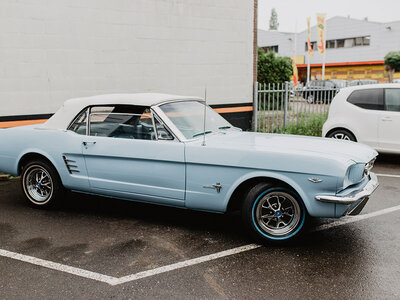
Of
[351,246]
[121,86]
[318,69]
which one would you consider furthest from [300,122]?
[318,69]

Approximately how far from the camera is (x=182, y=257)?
3.95m

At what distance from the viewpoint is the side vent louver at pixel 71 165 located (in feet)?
16.9

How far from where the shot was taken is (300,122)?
1176 cm

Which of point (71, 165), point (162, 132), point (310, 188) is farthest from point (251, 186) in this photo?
point (71, 165)

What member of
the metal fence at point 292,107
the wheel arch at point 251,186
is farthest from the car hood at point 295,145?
the metal fence at point 292,107

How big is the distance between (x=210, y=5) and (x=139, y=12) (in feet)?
7.04

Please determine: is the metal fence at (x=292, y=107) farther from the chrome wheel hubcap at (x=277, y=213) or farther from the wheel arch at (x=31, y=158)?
the chrome wheel hubcap at (x=277, y=213)

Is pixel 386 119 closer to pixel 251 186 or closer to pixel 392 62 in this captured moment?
pixel 251 186

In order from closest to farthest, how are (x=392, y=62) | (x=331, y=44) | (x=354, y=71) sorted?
(x=392, y=62), (x=354, y=71), (x=331, y=44)

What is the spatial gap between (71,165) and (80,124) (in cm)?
55

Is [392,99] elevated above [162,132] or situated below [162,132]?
above

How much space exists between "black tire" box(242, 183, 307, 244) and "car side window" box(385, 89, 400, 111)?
500 cm

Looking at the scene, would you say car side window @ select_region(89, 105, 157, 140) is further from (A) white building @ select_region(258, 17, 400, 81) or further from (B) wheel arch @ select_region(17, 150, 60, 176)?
(A) white building @ select_region(258, 17, 400, 81)

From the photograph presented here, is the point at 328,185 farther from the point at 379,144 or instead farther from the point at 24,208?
the point at 379,144
